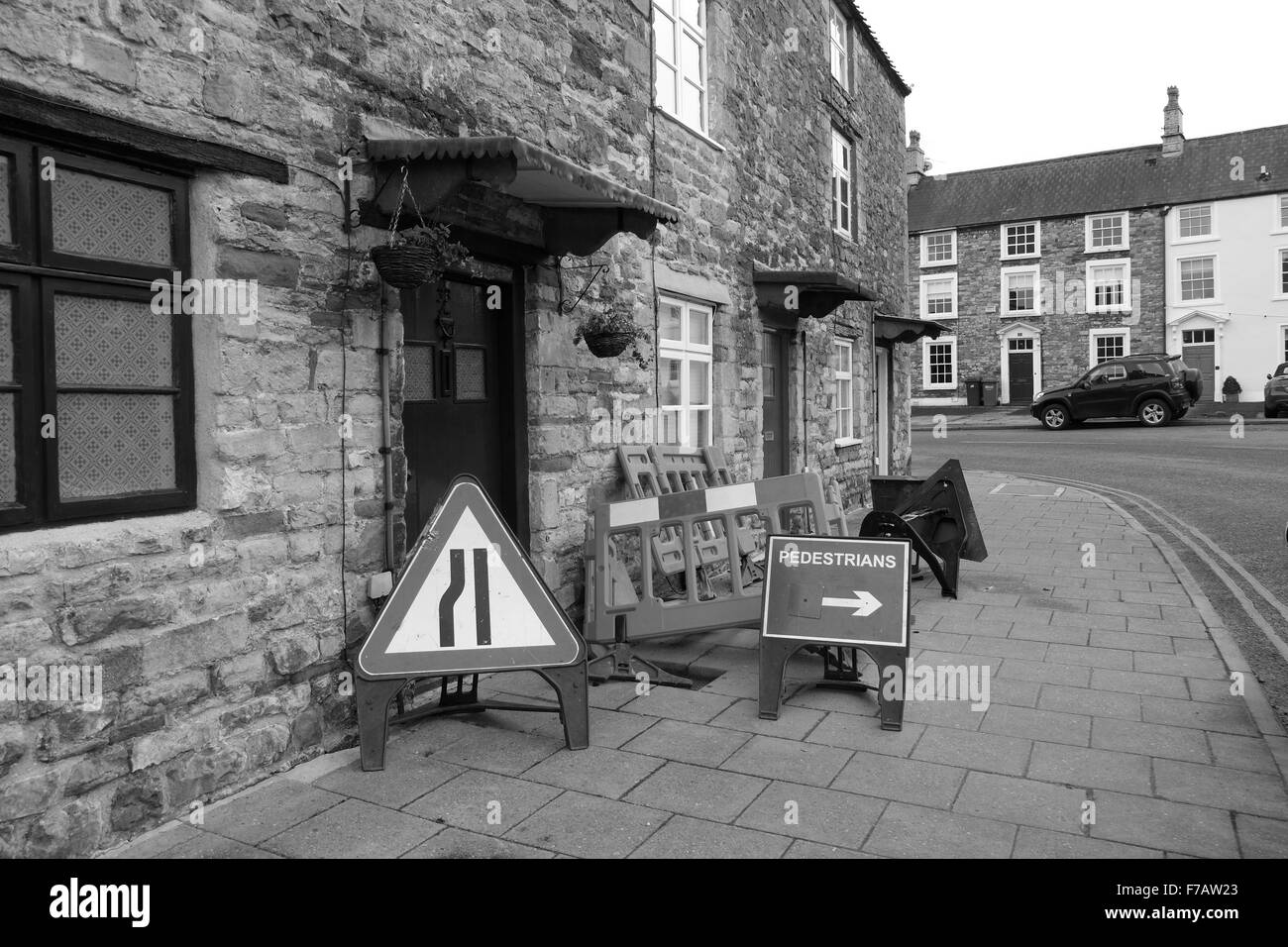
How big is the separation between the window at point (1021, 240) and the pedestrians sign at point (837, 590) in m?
37.8

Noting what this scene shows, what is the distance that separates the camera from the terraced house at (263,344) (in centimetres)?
337

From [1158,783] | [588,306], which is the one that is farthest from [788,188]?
[1158,783]

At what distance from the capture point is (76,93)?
3.40 m

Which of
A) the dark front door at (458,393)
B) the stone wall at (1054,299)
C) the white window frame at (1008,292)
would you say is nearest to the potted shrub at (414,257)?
the dark front door at (458,393)

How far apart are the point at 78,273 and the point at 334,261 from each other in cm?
121

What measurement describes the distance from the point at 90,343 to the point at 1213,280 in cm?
3982

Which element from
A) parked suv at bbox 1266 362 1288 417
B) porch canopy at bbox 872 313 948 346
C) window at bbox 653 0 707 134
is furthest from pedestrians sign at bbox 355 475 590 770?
parked suv at bbox 1266 362 1288 417

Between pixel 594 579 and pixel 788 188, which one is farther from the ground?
pixel 788 188

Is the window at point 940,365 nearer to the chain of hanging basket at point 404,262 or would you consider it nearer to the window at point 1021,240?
the window at point 1021,240

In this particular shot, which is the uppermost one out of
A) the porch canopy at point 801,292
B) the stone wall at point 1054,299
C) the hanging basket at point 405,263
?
the stone wall at point 1054,299

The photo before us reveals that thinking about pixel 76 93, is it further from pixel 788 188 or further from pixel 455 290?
pixel 788 188

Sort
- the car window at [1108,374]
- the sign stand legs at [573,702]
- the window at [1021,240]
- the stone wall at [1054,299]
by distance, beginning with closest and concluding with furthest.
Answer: the sign stand legs at [573,702] < the car window at [1108,374] < the stone wall at [1054,299] < the window at [1021,240]

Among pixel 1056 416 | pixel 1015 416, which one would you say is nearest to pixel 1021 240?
pixel 1015 416

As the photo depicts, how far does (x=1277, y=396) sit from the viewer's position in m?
26.2
